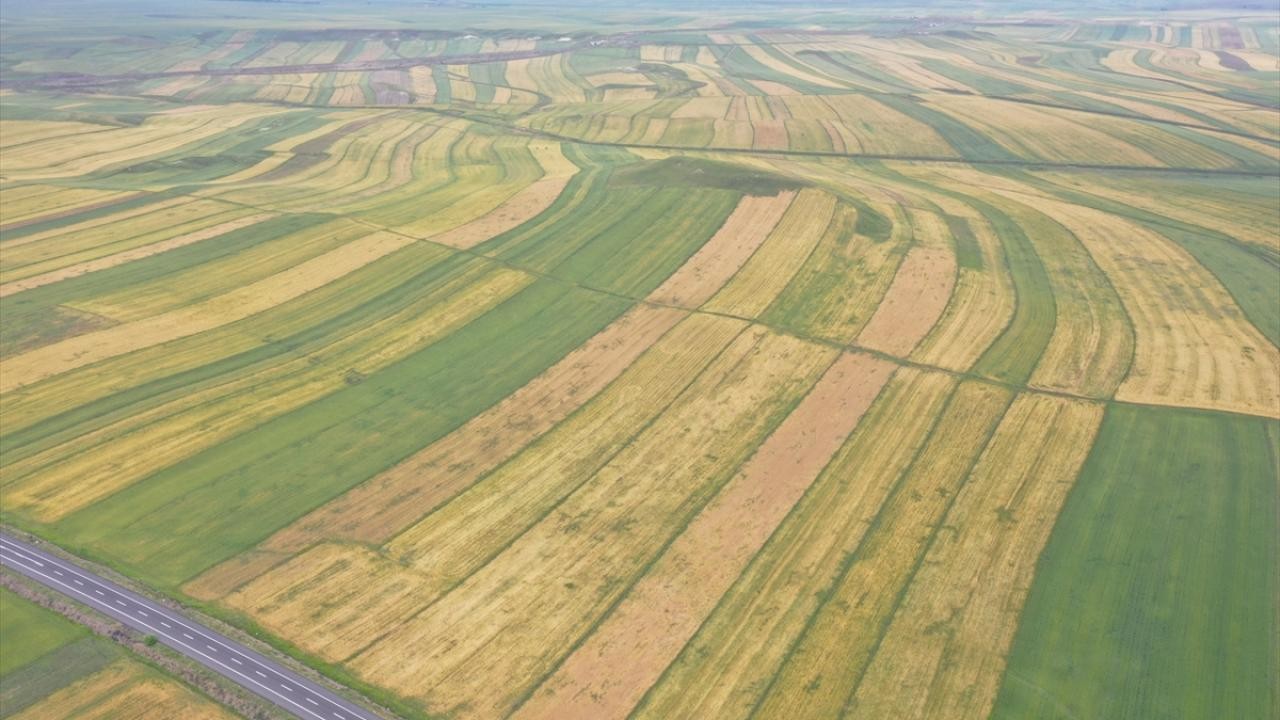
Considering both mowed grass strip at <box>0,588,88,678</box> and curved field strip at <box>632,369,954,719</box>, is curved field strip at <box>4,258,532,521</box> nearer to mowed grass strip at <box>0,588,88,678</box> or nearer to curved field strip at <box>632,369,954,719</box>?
mowed grass strip at <box>0,588,88,678</box>

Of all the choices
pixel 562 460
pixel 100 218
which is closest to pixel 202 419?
pixel 562 460

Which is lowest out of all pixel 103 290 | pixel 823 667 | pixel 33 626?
pixel 823 667

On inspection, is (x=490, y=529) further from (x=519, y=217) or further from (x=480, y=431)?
(x=519, y=217)

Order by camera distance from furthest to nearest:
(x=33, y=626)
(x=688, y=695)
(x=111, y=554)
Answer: (x=111, y=554)
(x=33, y=626)
(x=688, y=695)

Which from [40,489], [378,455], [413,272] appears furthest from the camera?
[413,272]

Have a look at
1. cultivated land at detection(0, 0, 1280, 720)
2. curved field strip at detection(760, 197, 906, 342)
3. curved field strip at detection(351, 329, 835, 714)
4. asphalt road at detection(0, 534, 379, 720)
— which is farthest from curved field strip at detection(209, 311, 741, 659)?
curved field strip at detection(760, 197, 906, 342)

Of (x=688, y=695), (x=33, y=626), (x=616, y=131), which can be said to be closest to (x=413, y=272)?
(x=33, y=626)

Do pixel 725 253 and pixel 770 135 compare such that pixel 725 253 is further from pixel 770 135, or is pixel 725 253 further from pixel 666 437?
pixel 770 135
